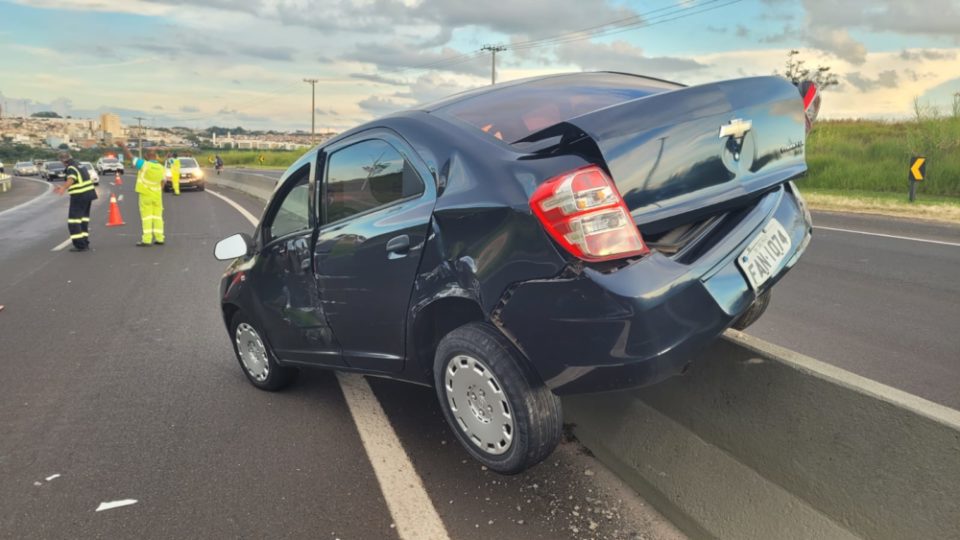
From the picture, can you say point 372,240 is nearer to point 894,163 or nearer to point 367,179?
point 367,179

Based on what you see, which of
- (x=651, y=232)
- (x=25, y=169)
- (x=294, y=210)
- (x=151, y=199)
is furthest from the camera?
(x=25, y=169)

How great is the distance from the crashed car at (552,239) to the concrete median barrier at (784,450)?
31cm

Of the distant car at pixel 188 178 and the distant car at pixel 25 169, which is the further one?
the distant car at pixel 25 169

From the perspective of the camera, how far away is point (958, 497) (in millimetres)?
1846

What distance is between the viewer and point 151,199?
12.4 meters

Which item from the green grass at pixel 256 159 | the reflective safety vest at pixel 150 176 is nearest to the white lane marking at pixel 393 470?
the reflective safety vest at pixel 150 176

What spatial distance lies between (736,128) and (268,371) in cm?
318

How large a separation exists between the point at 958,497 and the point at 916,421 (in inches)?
8.3

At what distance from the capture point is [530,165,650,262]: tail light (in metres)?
2.38

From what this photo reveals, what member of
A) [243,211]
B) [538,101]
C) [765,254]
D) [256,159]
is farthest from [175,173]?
[256,159]

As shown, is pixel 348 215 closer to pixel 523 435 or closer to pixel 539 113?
pixel 539 113

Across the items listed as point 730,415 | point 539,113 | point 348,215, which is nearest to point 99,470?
point 348,215

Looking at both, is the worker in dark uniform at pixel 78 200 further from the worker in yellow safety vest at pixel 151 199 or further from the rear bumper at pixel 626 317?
the rear bumper at pixel 626 317

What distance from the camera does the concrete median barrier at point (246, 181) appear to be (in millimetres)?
22219
